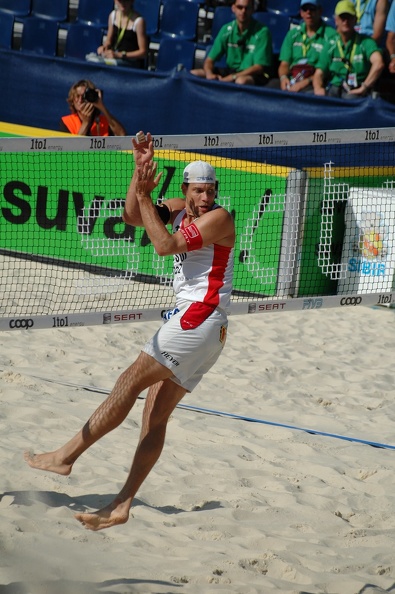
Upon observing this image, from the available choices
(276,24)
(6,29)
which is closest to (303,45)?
(276,24)

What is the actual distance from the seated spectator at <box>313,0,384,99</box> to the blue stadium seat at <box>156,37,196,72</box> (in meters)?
2.12

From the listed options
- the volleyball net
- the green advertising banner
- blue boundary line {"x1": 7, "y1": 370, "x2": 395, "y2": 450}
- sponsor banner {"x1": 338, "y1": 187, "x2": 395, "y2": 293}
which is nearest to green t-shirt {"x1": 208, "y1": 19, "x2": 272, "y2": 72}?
the volleyball net

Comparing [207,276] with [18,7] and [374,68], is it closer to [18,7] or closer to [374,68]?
[374,68]

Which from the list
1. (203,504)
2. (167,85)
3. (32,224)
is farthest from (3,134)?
(203,504)

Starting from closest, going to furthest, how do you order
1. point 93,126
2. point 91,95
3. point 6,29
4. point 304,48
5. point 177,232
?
point 177,232 → point 91,95 → point 93,126 → point 304,48 → point 6,29

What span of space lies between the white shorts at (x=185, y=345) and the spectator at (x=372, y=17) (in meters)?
7.42

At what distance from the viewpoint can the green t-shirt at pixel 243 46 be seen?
11.2 meters

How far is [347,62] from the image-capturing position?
10.6 meters

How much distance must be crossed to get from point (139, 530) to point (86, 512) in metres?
0.29

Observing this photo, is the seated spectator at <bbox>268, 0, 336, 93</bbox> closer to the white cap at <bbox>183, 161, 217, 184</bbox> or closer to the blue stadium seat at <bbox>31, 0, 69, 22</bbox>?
the blue stadium seat at <bbox>31, 0, 69, 22</bbox>

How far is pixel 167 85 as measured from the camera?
11047 millimetres

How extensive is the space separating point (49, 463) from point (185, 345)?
1.00 m

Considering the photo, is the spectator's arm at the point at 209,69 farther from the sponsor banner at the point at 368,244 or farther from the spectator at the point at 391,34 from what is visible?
the sponsor banner at the point at 368,244

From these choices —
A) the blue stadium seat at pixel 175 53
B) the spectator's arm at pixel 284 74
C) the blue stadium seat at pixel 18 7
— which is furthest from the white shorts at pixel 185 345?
the blue stadium seat at pixel 18 7
